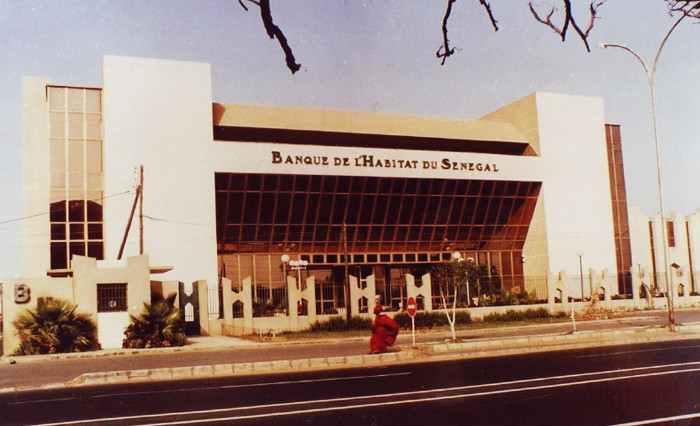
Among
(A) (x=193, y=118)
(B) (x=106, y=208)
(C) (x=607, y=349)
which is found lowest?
(C) (x=607, y=349)

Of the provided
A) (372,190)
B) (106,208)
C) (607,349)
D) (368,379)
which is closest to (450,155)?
(372,190)

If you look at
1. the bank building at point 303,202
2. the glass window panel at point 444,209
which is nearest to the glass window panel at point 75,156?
the bank building at point 303,202

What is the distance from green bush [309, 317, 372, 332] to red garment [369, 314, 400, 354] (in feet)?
40.9

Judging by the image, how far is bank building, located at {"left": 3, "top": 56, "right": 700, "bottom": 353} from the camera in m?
37.4

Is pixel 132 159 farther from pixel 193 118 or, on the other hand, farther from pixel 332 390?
pixel 332 390

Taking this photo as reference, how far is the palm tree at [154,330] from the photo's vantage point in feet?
88.3

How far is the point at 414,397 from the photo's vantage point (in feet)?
38.6

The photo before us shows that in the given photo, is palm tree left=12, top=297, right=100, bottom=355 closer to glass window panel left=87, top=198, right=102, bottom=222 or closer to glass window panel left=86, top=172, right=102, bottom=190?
glass window panel left=87, top=198, right=102, bottom=222

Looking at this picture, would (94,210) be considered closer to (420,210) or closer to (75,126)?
(75,126)

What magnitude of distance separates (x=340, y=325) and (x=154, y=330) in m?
9.61

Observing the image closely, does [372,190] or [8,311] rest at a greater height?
[372,190]

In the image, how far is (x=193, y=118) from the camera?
3953cm

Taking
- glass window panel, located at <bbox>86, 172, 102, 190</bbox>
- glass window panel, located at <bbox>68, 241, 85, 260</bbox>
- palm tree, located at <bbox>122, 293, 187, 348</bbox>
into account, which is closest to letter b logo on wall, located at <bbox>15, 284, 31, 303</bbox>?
palm tree, located at <bbox>122, 293, 187, 348</bbox>

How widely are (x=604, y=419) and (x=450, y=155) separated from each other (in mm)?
36628
